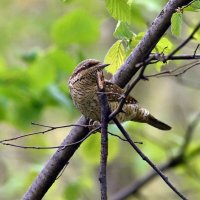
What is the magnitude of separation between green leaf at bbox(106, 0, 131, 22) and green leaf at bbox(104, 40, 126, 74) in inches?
9.6

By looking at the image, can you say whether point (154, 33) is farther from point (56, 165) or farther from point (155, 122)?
point (155, 122)

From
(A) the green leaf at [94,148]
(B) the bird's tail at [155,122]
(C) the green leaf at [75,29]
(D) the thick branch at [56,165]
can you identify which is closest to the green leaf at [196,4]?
(D) the thick branch at [56,165]

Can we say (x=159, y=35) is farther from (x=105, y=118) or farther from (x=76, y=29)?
(x=76, y=29)

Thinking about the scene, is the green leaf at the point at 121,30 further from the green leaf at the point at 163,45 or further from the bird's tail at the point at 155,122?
the bird's tail at the point at 155,122

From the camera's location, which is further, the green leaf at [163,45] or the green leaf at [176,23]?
the green leaf at [163,45]

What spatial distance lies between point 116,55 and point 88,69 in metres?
0.16

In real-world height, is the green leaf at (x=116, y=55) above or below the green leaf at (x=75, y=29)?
below

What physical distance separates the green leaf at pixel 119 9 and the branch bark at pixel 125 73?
17 centimetres

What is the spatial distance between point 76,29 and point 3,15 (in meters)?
3.03

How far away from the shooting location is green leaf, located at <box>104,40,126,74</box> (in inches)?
105

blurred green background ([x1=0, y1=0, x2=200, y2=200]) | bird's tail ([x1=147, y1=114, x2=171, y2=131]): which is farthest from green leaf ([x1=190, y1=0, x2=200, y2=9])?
bird's tail ([x1=147, y1=114, x2=171, y2=131])

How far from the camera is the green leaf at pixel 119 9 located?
7.73ft

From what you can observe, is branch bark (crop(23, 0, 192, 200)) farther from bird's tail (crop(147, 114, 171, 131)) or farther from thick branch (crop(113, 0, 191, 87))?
bird's tail (crop(147, 114, 171, 131))

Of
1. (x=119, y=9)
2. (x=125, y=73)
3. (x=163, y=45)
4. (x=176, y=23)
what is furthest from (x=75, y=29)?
(x=176, y=23)
